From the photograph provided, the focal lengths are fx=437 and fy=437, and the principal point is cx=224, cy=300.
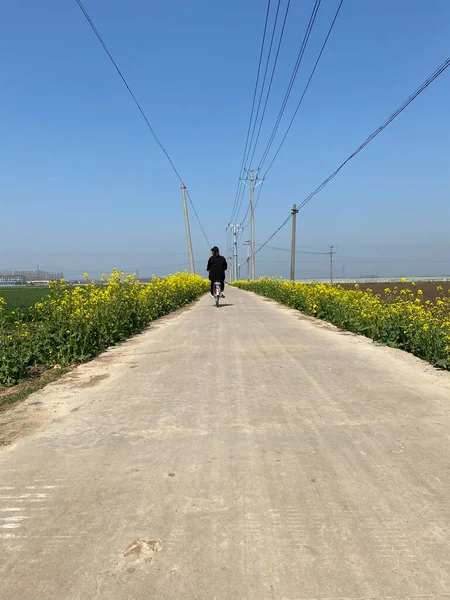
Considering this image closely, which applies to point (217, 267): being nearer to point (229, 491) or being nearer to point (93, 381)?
point (93, 381)

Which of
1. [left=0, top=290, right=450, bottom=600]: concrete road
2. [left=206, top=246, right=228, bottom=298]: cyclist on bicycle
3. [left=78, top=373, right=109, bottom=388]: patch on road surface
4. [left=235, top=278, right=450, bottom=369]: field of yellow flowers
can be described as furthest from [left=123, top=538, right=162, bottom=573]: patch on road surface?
[left=206, top=246, right=228, bottom=298]: cyclist on bicycle

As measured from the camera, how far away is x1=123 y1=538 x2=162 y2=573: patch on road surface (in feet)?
6.30

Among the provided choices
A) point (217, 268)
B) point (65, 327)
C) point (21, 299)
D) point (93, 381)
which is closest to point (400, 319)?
point (93, 381)

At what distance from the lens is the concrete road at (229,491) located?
1.83m

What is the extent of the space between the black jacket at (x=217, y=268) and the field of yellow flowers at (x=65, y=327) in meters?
5.95

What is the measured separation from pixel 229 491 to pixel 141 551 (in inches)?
25.7

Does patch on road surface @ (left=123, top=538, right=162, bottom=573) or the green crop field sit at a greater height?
patch on road surface @ (left=123, top=538, right=162, bottom=573)

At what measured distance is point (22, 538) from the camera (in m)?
2.11

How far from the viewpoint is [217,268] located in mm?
15398

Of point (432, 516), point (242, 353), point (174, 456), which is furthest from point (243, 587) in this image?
point (242, 353)

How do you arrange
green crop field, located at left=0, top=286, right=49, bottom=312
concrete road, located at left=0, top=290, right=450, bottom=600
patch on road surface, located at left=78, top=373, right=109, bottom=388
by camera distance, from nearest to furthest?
concrete road, located at left=0, top=290, right=450, bottom=600 → patch on road surface, located at left=78, top=373, right=109, bottom=388 → green crop field, located at left=0, top=286, right=49, bottom=312

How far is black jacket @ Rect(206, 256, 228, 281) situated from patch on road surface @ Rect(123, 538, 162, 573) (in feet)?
44.2

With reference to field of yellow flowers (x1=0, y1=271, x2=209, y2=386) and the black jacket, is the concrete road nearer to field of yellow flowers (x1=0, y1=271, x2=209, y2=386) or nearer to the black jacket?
field of yellow flowers (x1=0, y1=271, x2=209, y2=386)

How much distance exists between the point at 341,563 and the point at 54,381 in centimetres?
414
